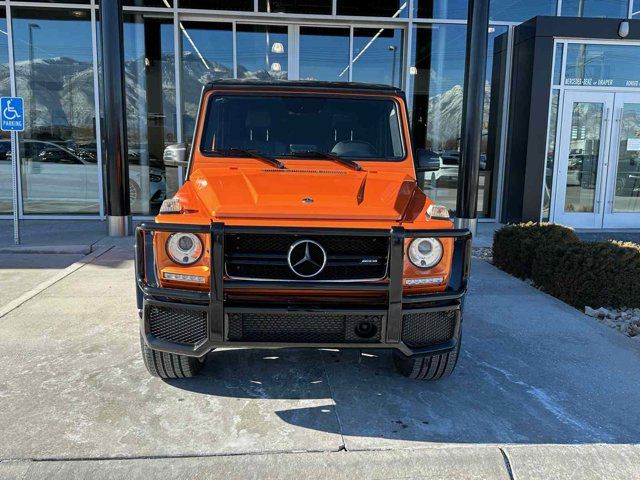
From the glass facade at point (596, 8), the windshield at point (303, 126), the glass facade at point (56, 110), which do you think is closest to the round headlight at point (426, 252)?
the windshield at point (303, 126)

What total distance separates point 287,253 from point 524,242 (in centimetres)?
459

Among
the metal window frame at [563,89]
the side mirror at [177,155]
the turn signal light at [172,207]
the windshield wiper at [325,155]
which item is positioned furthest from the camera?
the metal window frame at [563,89]

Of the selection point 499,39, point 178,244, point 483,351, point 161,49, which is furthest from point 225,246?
point 499,39

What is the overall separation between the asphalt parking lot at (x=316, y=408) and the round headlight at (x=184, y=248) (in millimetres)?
971

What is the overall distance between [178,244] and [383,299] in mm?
1237

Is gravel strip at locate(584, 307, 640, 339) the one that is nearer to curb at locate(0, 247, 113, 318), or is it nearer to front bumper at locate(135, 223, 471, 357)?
front bumper at locate(135, 223, 471, 357)

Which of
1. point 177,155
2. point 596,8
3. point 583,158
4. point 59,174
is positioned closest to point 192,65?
point 59,174

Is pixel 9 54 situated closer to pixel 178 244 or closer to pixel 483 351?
pixel 178 244

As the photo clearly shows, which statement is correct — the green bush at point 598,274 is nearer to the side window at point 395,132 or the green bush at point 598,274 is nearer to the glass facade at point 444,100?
the side window at point 395,132

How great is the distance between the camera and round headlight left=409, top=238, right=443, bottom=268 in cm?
321

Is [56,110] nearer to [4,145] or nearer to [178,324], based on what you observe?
[4,145]

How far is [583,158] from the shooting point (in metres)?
10.8

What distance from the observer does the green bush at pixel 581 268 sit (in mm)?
5496

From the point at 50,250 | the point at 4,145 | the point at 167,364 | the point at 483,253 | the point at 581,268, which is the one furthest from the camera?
the point at 4,145
